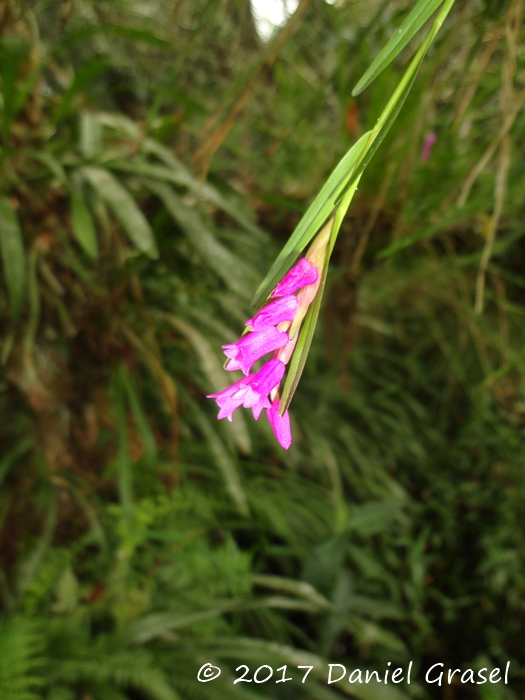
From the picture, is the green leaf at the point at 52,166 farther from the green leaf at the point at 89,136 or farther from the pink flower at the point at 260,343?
the pink flower at the point at 260,343

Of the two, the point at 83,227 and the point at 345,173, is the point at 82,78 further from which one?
the point at 345,173

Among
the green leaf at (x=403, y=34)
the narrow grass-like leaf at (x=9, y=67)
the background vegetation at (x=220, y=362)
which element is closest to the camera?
the green leaf at (x=403, y=34)

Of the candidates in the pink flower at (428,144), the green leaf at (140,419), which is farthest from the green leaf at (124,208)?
the pink flower at (428,144)

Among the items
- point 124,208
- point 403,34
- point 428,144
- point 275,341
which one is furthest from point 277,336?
point 428,144

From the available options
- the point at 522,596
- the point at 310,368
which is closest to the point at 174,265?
the point at 310,368

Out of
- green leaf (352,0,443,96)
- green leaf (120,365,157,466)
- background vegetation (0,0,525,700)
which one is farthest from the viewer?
green leaf (120,365,157,466)

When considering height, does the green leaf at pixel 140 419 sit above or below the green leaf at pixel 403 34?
below

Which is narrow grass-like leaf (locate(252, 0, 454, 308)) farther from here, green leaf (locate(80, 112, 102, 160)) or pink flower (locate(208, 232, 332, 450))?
green leaf (locate(80, 112, 102, 160))

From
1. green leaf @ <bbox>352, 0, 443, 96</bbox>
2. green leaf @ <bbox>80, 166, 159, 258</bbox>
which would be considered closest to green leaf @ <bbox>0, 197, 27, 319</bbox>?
green leaf @ <bbox>80, 166, 159, 258</bbox>

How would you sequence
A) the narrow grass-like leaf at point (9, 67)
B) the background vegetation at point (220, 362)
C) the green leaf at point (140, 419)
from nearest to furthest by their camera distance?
the narrow grass-like leaf at point (9, 67) → the background vegetation at point (220, 362) → the green leaf at point (140, 419)
